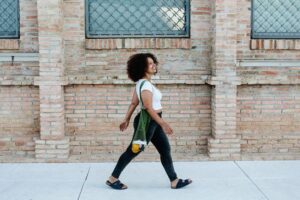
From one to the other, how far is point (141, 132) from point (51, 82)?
241cm

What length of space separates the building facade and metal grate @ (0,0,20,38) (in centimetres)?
2

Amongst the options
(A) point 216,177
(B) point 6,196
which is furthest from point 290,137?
(B) point 6,196

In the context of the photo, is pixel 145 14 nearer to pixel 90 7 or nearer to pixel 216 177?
pixel 90 7

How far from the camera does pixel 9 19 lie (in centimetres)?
745

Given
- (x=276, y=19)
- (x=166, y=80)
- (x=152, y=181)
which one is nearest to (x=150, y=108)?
(x=152, y=181)

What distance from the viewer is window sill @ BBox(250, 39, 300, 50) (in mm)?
7391

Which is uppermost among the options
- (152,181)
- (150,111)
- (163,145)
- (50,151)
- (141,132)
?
(150,111)

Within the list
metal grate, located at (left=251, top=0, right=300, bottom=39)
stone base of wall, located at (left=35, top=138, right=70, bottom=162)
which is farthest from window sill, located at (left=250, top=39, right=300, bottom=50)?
stone base of wall, located at (left=35, top=138, right=70, bottom=162)

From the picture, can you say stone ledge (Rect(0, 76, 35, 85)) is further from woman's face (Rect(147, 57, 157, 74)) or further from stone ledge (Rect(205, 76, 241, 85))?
stone ledge (Rect(205, 76, 241, 85))

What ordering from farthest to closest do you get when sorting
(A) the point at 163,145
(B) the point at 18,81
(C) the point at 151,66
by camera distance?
(B) the point at 18,81 < (A) the point at 163,145 < (C) the point at 151,66

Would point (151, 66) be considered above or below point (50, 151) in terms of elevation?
above

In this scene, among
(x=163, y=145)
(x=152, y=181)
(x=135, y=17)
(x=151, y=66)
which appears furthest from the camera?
(x=135, y=17)

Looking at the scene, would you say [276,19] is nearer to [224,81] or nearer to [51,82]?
[224,81]

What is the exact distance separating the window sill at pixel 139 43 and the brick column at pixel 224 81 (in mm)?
577
